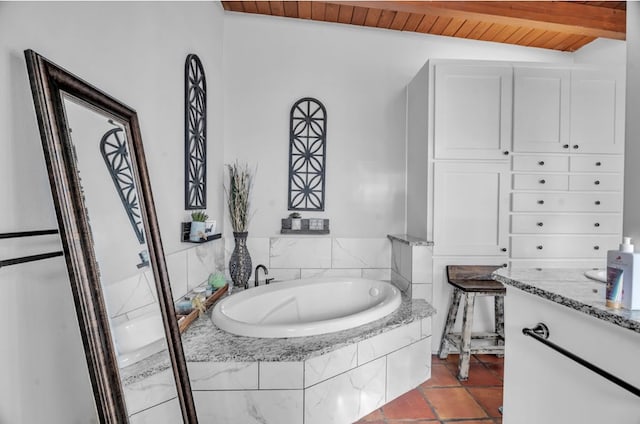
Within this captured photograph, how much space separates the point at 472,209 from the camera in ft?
8.92

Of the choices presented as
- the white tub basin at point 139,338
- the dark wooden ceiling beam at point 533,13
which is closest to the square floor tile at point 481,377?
the white tub basin at point 139,338

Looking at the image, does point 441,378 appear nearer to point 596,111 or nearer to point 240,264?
point 240,264

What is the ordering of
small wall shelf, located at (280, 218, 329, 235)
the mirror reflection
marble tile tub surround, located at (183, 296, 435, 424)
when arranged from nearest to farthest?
the mirror reflection, marble tile tub surround, located at (183, 296, 435, 424), small wall shelf, located at (280, 218, 329, 235)

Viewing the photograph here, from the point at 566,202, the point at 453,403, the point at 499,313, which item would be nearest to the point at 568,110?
the point at 566,202

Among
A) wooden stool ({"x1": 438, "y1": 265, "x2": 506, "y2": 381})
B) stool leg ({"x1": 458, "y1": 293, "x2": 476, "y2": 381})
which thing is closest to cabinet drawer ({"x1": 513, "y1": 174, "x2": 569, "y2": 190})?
wooden stool ({"x1": 438, "y1": 265, "x2": 506, "y2": 381})

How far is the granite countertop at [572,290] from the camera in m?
0.83

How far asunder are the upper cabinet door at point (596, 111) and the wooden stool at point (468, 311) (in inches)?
46.5

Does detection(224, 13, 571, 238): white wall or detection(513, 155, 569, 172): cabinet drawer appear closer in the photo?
detection(513, 155, 569, 172): cabinet drawer

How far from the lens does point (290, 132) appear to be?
10.2ft

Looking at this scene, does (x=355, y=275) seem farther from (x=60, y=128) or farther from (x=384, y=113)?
(x=60, y=128)

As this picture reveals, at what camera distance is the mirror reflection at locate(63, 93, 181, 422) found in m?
1.10

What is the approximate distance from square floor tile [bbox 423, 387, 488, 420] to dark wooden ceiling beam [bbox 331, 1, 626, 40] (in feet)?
8.46

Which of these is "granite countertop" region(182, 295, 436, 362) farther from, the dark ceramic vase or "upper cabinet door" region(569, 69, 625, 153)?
"upper cabinet door" region(569, 69, 625, 153)

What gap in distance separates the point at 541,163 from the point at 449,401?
1.82m
